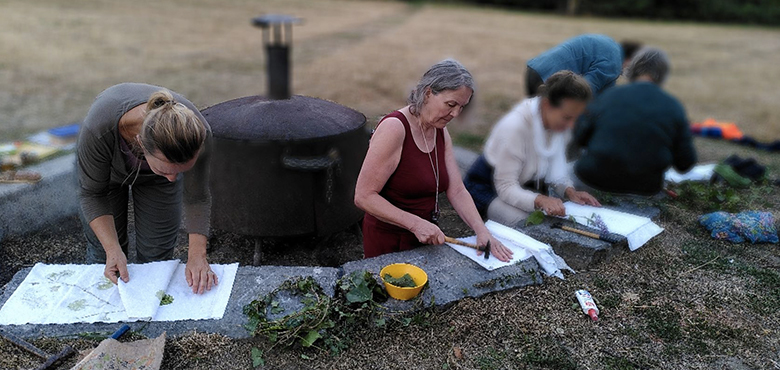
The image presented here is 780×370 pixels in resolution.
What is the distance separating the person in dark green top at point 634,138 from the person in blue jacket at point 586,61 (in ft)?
6.27

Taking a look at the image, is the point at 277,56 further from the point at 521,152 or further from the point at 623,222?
the point at 623,222

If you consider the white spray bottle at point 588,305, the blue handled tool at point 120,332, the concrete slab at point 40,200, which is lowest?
Result: the concrete slab at point 40,200

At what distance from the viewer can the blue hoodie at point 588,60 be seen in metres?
3.37

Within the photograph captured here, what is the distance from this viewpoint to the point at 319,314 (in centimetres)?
223

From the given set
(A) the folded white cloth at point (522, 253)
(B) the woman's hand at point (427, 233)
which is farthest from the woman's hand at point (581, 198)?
(B) the woman's hand at point (427, 233)

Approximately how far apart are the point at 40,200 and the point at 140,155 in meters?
1.77

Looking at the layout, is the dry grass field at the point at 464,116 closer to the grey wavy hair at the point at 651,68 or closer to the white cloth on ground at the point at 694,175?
the white cloth on ground at the point at 694,175

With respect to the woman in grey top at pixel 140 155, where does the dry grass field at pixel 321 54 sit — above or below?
below

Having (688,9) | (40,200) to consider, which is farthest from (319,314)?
(688,9)

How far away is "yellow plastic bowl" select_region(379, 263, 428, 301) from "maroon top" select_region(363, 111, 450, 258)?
395mm

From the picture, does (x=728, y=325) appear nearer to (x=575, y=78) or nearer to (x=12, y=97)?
(x=575, y=78)

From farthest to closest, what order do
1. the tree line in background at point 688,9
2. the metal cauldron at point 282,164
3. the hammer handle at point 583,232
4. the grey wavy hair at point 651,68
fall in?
the tree line in background at point 688,9, the metal cauldron at point 282,164, the hammer handle at point 583,232, the grey wavy hair at point 651,68

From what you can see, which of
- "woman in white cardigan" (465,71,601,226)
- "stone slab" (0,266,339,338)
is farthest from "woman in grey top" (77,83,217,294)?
"woman in white cardigan" (465,71,601,226)

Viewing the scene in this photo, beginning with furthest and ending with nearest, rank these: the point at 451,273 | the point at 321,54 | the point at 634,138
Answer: the point at 321,54, the point at 451,273, the point at 634,138
